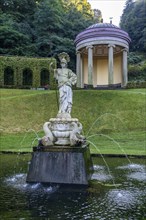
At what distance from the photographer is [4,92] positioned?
33906 mm

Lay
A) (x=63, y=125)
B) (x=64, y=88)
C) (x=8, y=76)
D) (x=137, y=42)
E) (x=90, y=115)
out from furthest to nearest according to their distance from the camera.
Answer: (x=137, y=42)
(x=8, y=76)
(x=90, y=115)
(x=64, y=88)
(x=63, y=125)

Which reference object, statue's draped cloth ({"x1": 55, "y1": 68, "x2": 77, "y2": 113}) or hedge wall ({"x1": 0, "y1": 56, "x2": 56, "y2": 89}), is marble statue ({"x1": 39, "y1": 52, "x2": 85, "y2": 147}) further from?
hedge wall ({"x1": 0, "y1": 56, "x2": 56, "y2": 89})

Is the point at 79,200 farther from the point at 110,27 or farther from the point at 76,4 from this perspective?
the point at 76,4

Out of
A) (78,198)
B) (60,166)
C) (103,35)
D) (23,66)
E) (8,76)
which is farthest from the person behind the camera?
(8,76)

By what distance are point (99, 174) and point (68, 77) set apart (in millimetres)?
3537

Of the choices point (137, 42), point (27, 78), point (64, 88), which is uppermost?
point (137, 42)

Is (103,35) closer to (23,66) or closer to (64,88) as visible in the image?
(23,66)

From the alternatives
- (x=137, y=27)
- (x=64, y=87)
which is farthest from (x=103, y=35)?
(x=137, y=27)

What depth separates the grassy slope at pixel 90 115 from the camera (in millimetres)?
22819

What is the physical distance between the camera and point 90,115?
27906 millimetres

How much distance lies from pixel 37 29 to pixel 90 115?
34278mm

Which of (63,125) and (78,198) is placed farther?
(63,125)

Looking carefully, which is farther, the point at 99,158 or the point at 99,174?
the point at 99,158

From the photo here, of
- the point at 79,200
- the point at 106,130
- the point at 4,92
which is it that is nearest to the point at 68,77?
the point at 79,200
